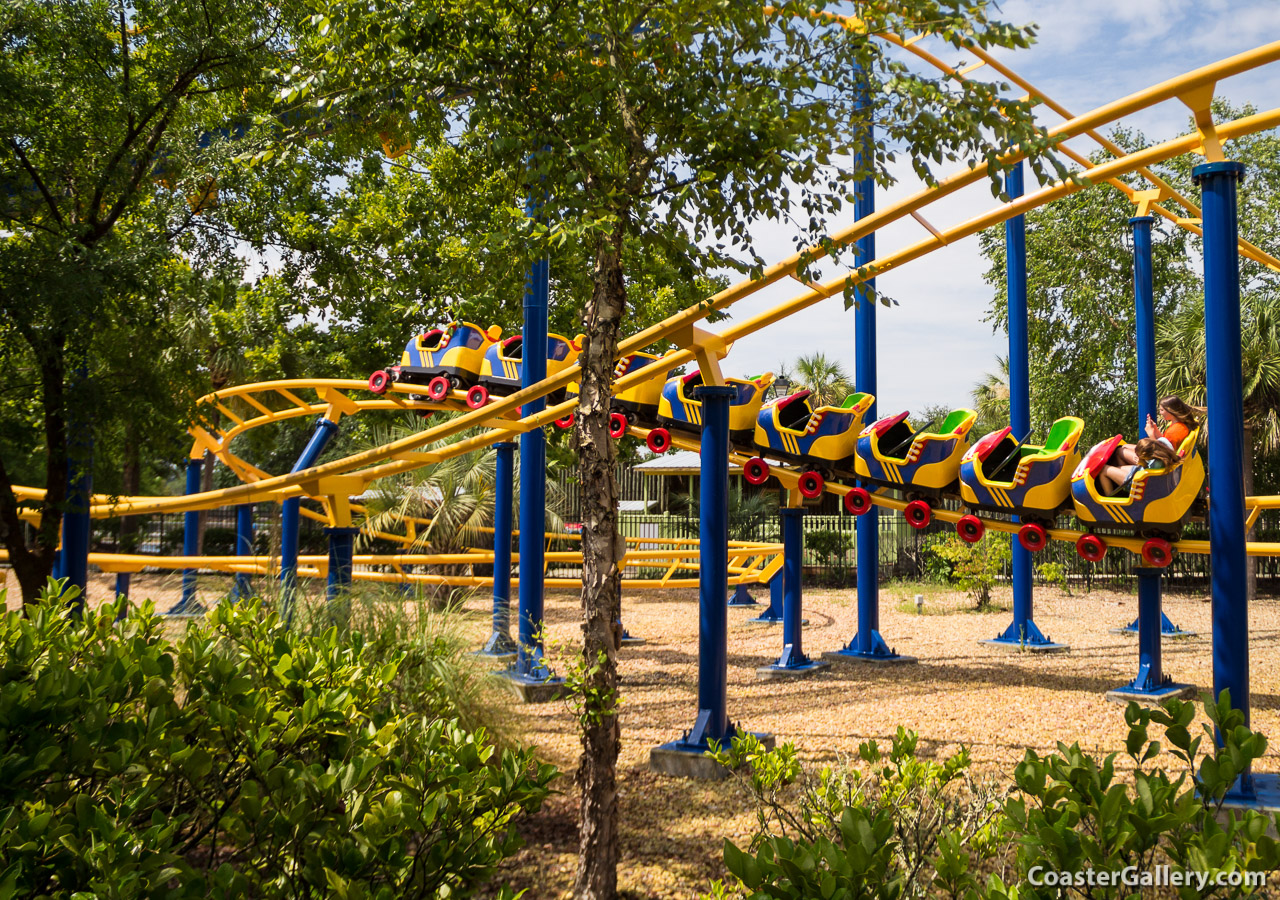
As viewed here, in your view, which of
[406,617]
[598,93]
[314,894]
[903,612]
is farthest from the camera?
[903,612]

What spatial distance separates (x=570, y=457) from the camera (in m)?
17.5

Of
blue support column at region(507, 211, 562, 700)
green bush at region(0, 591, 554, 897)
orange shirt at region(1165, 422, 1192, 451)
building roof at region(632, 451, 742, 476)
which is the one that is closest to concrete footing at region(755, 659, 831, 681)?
blue support column at region(507, 211, 562, 700)

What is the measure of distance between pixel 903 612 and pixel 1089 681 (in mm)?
5746

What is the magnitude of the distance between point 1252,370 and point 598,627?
1743 centimetres

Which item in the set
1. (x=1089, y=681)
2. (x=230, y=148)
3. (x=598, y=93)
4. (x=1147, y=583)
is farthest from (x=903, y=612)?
(x=598, y=93)

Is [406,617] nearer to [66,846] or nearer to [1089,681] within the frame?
[66,846]

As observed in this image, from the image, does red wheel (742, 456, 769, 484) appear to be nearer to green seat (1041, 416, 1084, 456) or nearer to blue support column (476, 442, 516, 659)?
blue support column (476, 442, 516, 659)

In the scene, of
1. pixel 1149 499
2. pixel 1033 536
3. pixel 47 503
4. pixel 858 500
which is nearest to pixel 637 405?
pixel 858 500

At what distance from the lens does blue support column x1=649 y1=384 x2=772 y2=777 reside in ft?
16.1

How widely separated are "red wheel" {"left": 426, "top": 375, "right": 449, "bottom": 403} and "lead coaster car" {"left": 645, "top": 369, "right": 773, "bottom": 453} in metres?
2.35

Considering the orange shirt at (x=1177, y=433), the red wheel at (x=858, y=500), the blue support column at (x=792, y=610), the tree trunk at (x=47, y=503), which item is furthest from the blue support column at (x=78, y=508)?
the orange shirt at (x=1177, y=433)

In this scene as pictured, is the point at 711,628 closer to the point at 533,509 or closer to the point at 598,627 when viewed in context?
the point at 598,627

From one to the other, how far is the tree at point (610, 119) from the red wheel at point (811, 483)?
15.1ft

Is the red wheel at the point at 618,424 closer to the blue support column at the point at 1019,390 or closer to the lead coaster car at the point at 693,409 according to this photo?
the lead coaster car at the point at 693,409
